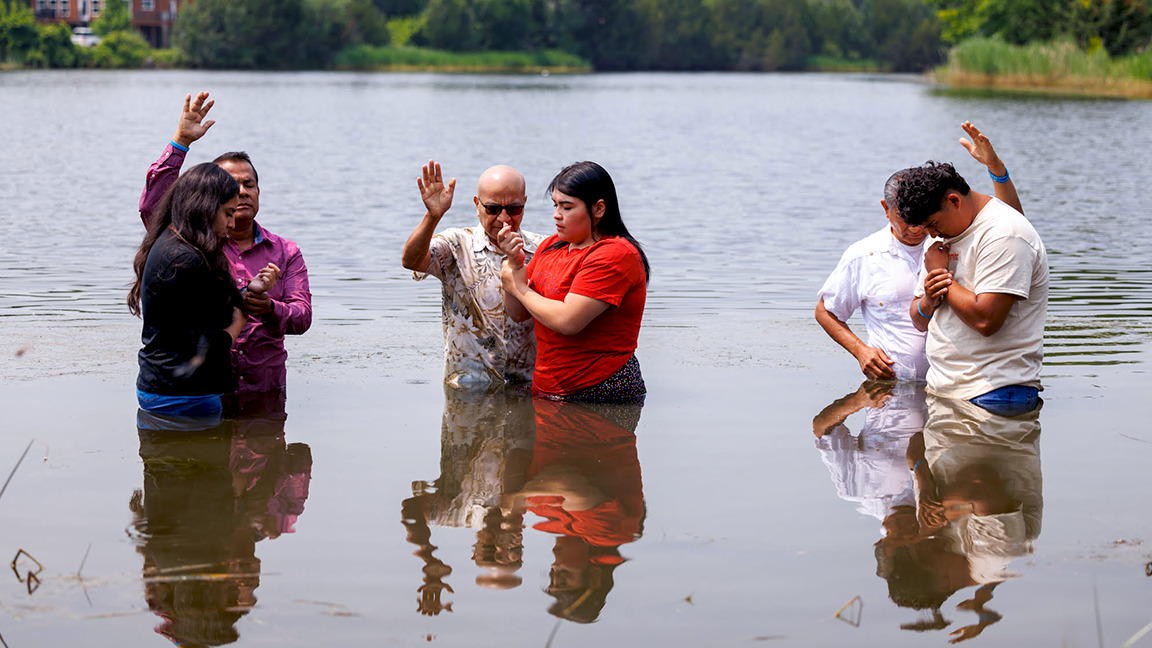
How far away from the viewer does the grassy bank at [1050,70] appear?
49219 mm

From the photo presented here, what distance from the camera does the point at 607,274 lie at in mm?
6277

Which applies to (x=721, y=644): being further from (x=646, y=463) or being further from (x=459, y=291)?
(x=459, y=291)

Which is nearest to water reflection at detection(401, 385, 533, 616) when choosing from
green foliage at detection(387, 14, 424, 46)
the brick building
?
the brick building

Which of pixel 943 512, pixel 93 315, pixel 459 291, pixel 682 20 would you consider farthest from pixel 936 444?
pixel 682 20

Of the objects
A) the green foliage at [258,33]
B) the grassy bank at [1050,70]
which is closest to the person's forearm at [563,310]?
the grassy bank at [1050,70]

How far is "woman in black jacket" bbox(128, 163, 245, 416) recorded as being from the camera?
5730mm

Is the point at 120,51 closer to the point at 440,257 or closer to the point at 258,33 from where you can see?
the point at 258,33

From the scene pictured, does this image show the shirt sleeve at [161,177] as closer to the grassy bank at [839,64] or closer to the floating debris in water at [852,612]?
the floating debris in water at [852,612]

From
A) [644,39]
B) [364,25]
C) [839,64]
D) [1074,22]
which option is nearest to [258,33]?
[364,25]

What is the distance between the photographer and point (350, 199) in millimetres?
20344

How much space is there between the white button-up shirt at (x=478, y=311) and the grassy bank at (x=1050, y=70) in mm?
46107

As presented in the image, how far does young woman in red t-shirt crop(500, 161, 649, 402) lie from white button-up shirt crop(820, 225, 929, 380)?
53.9 inches

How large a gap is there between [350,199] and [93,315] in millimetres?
10218

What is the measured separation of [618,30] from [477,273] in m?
129
